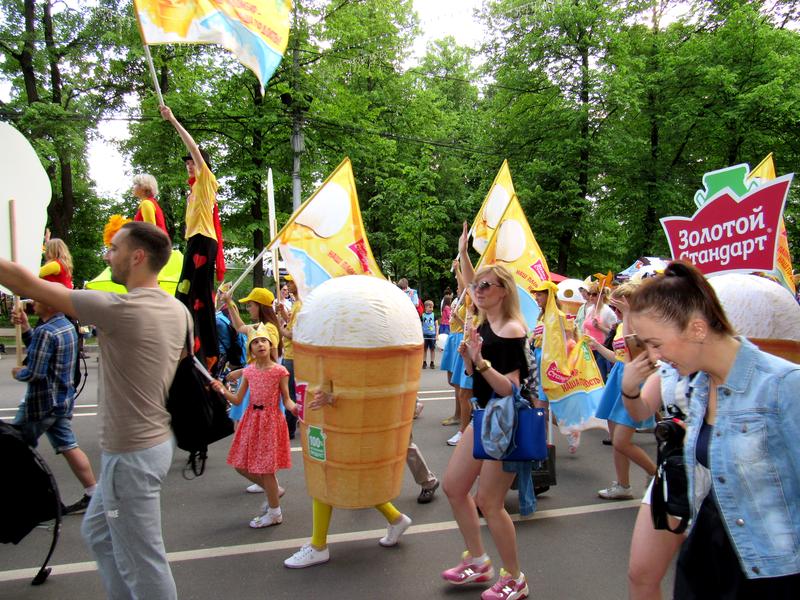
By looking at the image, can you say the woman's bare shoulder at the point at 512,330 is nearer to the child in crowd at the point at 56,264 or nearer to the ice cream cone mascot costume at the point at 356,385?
the ice cream cone mascot costume at the point at 356,385

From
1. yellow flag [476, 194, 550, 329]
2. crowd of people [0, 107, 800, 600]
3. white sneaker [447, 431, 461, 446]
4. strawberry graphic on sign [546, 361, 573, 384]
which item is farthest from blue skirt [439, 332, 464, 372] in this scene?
crowd of people [0, 107, 800, 600]

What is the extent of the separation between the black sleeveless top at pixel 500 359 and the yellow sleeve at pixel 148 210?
306 centimetres

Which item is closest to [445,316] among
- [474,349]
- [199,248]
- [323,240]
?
[323,240]

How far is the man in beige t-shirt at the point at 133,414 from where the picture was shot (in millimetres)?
2400

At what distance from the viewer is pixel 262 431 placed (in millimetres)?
4258

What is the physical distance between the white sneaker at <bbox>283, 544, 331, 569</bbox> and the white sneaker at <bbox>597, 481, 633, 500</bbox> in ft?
8.20

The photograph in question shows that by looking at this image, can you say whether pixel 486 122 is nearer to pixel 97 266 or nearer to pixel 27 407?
pixel 97 266

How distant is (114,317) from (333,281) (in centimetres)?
133

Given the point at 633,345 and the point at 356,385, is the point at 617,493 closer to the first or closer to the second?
the point at 633,345

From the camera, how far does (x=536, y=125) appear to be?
20266mm

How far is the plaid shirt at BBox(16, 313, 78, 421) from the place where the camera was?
412 centimetres

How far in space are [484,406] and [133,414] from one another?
1.84 m

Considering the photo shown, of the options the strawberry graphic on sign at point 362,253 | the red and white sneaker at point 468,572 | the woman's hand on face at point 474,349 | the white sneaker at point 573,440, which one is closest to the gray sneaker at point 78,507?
the red and white sneaker at point 468,572

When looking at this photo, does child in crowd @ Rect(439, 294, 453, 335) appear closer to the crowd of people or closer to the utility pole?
the utility pole
